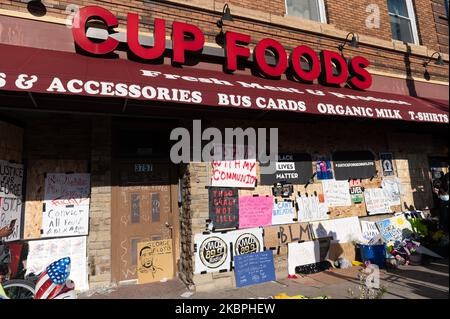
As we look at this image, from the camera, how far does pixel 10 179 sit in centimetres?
509

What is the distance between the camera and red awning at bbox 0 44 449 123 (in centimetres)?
406

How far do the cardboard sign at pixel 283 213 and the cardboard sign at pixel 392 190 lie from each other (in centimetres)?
302

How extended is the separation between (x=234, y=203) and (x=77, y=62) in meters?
3.70

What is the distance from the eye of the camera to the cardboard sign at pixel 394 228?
756cm

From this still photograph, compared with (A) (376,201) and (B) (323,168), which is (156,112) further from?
(A) (376,201)

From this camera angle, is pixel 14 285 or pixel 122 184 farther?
pixel 122 184

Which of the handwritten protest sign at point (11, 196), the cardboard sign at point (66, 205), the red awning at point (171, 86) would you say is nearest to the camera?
the red awning at point (171, 86)

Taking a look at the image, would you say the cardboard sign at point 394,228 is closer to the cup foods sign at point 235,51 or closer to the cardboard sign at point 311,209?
the cardboard sign at point 311,209

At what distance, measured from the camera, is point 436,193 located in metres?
8.85

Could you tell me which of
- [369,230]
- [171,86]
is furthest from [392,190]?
[171,86]

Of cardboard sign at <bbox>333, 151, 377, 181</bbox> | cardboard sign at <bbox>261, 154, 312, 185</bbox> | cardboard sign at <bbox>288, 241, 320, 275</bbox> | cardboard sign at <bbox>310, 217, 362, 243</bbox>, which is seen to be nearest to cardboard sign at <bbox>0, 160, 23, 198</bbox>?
cardboard sign at <bbox>261, 154, 312, 185</bbox>

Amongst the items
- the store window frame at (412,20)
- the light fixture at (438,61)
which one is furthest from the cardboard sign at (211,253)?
the store window frame at (412,20)

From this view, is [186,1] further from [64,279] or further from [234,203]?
[64,279]
